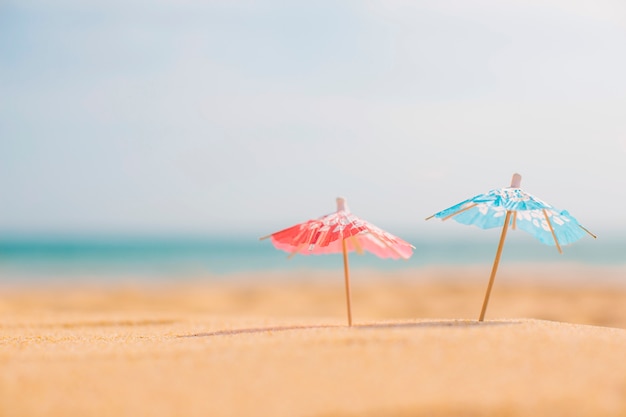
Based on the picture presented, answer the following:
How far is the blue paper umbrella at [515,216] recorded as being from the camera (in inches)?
184

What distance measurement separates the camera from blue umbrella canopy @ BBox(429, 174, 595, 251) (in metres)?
4.66

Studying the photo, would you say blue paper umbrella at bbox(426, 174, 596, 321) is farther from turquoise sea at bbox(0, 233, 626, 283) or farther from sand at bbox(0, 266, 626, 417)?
turquoise sea at bbox(0, 233, 626, 283)

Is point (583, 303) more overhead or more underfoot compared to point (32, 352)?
more underfoot

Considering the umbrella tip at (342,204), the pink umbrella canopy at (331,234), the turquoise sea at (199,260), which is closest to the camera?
the pink umbrella canopy at (331,234)

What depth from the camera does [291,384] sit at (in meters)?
2.96

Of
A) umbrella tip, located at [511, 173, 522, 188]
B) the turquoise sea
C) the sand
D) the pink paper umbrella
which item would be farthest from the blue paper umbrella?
the turquoise sea

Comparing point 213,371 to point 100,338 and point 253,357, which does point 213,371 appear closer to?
point 253,357

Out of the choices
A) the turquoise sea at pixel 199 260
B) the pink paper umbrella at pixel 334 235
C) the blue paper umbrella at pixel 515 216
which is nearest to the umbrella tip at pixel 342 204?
the pink paper umbrella at pixel 334 235

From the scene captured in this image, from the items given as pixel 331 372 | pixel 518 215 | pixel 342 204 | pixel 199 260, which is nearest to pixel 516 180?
pixel 518 215

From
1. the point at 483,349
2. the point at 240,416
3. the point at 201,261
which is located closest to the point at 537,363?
the point at 483,349

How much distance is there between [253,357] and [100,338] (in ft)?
6.85

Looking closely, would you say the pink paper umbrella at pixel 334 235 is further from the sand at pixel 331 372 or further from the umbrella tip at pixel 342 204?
the sand at pixel 331 372

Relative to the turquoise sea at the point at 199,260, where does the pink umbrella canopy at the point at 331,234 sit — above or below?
above

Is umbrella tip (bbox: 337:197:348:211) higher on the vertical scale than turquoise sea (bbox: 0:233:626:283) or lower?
higher
